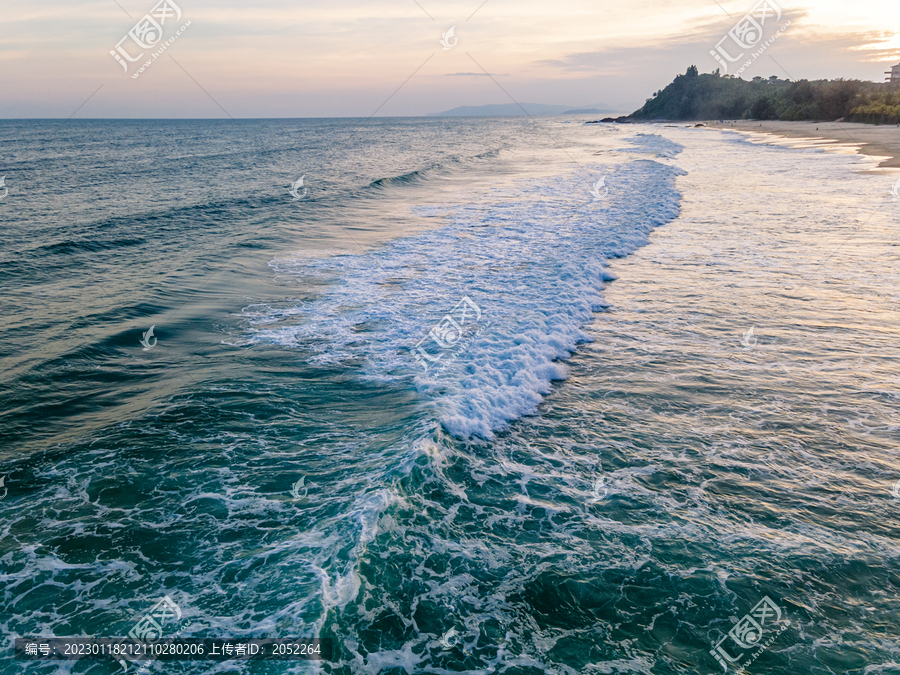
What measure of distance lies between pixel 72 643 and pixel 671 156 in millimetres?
53284

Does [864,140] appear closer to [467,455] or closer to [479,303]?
[479,303]

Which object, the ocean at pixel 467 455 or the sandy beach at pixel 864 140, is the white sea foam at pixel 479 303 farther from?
the sandy beach at pixel 864 140

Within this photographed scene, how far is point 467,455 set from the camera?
736cm

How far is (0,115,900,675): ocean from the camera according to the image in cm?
485

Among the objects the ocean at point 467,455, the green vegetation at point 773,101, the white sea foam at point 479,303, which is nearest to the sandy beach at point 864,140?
the green vegetation at point 773,101

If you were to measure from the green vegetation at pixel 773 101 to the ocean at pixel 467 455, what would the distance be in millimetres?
77512

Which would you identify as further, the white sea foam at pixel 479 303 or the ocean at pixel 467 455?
the white sea foam at pixel 479 303

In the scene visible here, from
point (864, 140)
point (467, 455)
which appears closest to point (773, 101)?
point (864, 140)

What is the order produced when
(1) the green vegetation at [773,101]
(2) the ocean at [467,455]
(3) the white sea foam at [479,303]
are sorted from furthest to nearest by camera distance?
(1) the green vegetation at [773,101], (3) the white sea foam at [479,303], (2) the ocean at [467,455]

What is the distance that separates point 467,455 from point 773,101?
129 metres

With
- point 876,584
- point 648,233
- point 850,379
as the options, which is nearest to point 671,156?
point 648,233

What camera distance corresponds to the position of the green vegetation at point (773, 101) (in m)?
74.6

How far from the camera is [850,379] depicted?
920 centimetres

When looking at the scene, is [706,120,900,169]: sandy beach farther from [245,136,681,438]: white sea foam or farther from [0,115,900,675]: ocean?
[0,115,900,675]: ocean
